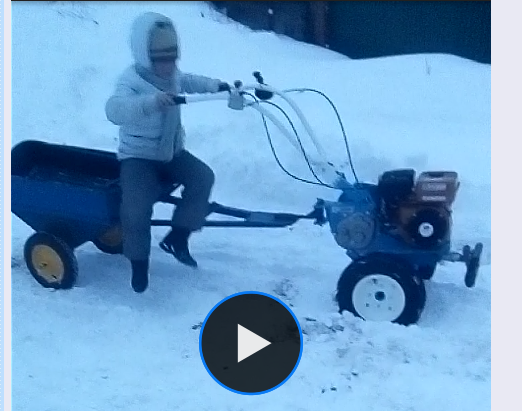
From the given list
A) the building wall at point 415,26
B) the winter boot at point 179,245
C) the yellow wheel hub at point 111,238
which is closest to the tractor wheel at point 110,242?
the yellow wheel hub at point 111,238

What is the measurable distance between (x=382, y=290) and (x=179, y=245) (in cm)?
41

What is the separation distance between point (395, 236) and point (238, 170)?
333mm

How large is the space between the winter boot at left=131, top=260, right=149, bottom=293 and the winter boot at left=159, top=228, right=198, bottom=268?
0.17ft

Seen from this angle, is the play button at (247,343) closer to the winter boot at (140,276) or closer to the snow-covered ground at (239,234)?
the snow-covered ground at (239,234)

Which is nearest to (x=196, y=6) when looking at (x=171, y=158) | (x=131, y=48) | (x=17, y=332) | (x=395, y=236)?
(x=131, y=48)

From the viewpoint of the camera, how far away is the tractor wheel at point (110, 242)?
4.74 feet

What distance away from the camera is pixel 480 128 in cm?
133

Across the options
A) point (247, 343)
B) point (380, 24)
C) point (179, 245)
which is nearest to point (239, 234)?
point (179, 245)

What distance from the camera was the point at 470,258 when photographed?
1.32m

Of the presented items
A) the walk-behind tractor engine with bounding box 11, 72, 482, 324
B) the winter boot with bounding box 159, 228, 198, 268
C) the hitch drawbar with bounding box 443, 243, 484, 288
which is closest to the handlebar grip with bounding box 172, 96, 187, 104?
the walk-behind tractor engine with bounding box 11, 72, 482, 324

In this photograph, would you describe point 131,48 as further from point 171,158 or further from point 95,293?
point 95,293

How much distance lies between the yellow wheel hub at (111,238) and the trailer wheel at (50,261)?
0.23ft

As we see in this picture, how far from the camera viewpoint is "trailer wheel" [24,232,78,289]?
4.65 feet

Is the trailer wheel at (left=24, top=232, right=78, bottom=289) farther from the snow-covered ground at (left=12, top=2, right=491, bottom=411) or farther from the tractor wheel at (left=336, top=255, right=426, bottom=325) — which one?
the tractor wheel at (left=336, top=255, right=426, bottom=325)
